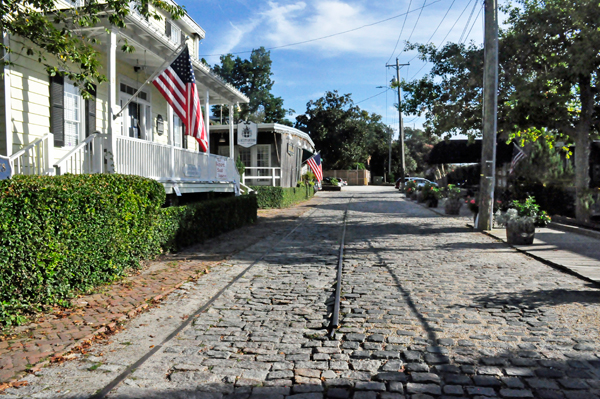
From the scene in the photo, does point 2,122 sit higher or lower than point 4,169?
higher

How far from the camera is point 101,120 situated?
12.4 meters

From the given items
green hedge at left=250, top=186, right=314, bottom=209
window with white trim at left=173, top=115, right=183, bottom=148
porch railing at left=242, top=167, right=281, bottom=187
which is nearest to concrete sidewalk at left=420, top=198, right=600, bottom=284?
window with white trim at left=173, top=115, right=183, bottom=148

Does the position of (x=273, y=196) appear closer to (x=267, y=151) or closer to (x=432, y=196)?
(x=267, y=151)

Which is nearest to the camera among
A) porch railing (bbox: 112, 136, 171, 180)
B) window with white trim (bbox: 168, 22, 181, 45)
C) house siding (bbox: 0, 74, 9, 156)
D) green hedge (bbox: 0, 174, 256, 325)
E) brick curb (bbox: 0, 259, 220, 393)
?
brick curb (bbox: 0, 259, 220, 393)

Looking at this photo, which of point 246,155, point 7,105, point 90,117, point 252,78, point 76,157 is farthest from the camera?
point 252,78

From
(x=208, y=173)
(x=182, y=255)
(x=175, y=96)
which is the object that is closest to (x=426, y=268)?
(x=182, y=255)

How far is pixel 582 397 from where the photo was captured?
363 centimetres

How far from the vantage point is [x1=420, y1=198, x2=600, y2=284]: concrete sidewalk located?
8430mm

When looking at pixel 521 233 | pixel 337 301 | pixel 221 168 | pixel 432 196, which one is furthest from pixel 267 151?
pixel 337 301

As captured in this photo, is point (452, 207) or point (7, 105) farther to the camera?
point (452, 207)

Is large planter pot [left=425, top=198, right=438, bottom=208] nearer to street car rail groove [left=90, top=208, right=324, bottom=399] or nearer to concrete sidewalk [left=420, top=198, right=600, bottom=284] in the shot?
concrete sidewalk [left=420, top=198, right=600, bottom=284]

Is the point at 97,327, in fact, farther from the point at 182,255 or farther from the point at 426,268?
the point at 426,268

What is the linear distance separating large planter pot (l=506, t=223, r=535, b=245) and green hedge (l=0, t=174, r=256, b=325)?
8.19m

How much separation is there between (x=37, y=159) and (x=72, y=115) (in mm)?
2454
